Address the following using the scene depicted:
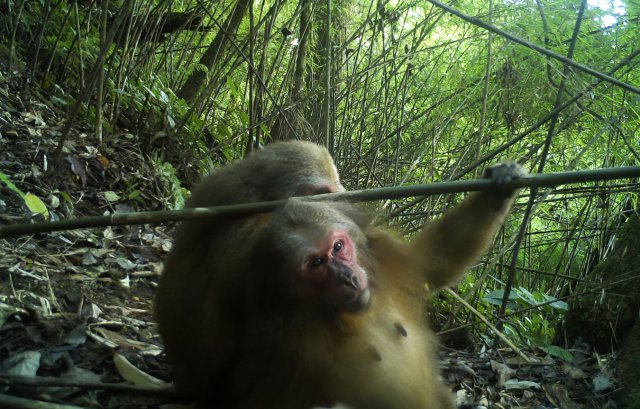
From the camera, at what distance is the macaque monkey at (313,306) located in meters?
3.03

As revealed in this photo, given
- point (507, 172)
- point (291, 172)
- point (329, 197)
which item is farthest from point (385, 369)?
point (291, 172)

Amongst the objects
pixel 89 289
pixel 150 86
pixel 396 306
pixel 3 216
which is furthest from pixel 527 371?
pixel 150 86

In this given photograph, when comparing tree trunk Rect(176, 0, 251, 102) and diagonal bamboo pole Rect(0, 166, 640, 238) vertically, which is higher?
tree trunk Rect(176, 0, 251, 102)

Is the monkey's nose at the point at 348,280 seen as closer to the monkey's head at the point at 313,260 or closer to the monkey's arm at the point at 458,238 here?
the monkey's head at the point at 313,260

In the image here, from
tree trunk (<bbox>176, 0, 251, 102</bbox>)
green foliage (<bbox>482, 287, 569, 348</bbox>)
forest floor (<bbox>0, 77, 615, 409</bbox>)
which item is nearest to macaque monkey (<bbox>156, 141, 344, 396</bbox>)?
forest floor (<bbox>0, 77, 615, 409</bbox>)

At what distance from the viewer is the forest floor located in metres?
3.31

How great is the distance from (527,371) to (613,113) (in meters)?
3.05

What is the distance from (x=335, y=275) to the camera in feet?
9.69

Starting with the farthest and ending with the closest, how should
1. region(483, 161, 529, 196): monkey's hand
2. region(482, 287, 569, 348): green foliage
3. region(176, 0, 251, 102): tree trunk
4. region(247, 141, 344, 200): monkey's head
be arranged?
region(176, 0, 251, 102): tree trunk
region(482, 287, 569, 348): green foliage
region(247, 141, 344, 200): monkey's head
region(483, 161, 529, 196): monkey's hand

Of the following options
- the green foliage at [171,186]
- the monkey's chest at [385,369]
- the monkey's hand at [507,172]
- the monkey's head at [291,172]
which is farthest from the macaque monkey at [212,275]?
the green foliage at [171,186]

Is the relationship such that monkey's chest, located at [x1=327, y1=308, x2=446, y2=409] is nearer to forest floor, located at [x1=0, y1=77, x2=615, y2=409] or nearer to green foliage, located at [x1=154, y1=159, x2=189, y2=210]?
forest floor, located at [x1=0, y1=77, x2=615, y2=409]

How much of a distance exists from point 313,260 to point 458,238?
4.06ft

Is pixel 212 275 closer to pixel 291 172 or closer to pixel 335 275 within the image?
pixel 335 275

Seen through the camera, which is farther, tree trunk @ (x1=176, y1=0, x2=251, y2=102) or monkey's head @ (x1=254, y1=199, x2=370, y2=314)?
tree trunk @ (x1=176, y1=0, x2=251, y2=102)
